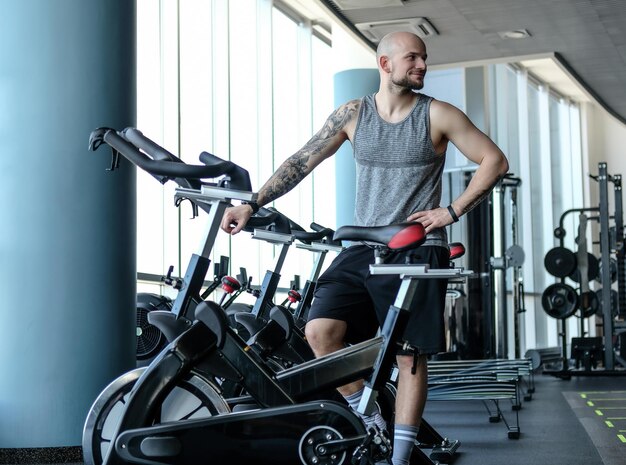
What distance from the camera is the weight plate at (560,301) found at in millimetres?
9750

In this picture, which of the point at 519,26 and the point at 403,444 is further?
the point at 519,26

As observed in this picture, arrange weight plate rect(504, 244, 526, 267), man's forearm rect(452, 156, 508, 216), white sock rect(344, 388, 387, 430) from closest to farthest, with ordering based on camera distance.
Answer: white sock rect(344, 388, 387, 430) → man's forearm rect(452, 156, 508, 216) → weight plate rect(504, 244, 526, 267)

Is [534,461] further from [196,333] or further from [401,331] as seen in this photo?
[196,333]

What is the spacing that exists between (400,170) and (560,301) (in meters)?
7.51

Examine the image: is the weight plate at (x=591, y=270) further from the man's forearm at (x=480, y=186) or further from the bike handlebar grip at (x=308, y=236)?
the man's forearm at (x=480, y=186)

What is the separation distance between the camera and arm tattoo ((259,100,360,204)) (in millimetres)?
2902

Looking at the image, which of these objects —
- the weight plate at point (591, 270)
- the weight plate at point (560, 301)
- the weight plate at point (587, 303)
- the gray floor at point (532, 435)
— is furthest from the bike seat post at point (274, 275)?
the weight plate at point (591, 270)

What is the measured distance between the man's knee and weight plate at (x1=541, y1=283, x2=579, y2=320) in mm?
7381

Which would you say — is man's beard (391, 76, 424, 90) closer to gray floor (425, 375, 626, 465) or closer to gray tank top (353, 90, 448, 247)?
gray tank top (353, 90, 448, 247)

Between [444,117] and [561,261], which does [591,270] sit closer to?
[561,261]

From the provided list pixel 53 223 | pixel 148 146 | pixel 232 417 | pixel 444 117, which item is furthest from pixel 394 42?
pixel 53 223

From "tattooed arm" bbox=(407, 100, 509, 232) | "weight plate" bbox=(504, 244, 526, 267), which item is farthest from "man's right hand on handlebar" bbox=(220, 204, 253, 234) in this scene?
"weight plate" bbox=(504, 244, 526, 267)

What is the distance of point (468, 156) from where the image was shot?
2.77 m

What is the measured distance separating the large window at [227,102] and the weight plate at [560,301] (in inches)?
97.4
